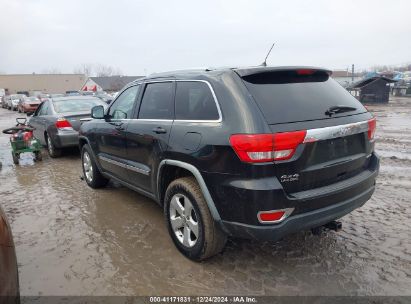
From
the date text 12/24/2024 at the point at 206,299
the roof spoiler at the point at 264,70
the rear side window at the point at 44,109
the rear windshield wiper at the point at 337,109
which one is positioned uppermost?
the roof spoiler at the point at 264,70

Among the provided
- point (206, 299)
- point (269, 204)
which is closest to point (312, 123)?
point (269, 204)

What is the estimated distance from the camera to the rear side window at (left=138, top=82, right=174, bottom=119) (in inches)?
147

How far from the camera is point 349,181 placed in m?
3.15

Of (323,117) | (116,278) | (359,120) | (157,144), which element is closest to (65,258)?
(116,278)

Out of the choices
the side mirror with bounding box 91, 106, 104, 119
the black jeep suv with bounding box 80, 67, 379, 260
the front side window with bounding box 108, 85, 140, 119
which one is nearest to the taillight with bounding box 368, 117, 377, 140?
the black jeep suv with bounding box 80, 67, 379, 260

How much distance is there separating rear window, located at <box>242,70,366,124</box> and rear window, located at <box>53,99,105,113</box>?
6601 millimetres

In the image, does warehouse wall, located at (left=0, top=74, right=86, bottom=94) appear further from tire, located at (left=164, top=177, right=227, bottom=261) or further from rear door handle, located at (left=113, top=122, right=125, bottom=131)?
tire, located at (left=164, top=177, right=227, bottom=261)

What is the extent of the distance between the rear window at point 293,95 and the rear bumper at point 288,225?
0.81m

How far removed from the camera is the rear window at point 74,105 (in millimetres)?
8586

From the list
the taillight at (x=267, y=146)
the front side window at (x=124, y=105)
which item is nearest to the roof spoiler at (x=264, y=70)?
the taillight at (x=267, y=146)

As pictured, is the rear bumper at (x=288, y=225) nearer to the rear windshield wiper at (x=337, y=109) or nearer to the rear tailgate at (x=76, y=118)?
the rear windshield wiper at (x=337, y=109)

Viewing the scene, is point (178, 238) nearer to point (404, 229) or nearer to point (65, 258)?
point (65, 258)

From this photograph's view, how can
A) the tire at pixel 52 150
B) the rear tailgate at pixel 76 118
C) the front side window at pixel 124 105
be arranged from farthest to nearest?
1. the tire at pixel 52 150
2. the rear tailgate at pixel 76 118
3. the front side window at pixel 124 105

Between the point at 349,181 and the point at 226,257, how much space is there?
142 centimetres
